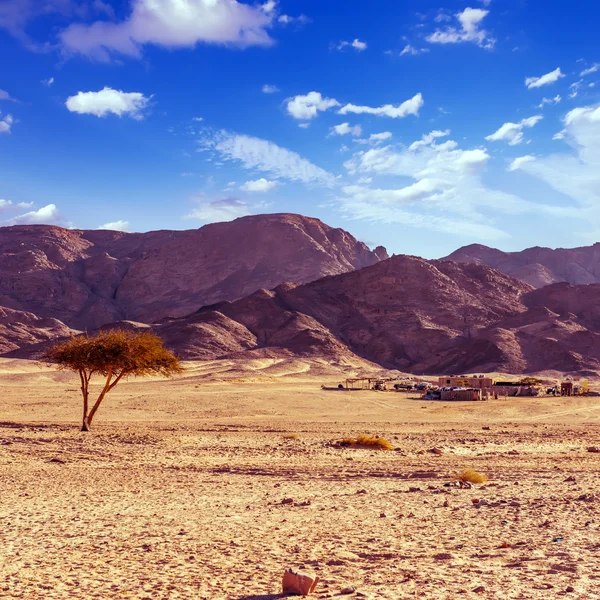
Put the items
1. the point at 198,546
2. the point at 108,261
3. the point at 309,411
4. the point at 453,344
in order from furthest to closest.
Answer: the point at 108,261
the point at 453,344
the point at 309,411
the point at 198,546

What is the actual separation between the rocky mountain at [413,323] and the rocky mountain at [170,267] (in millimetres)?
38448

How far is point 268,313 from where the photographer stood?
112312 millimetres

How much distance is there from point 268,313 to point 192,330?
15797mm

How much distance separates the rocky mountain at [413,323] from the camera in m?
98.1

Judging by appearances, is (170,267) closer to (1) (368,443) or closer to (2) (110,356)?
(2) (110,356)

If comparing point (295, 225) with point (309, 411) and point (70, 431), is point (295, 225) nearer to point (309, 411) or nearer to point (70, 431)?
point (309, 411)

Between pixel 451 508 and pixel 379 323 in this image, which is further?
pixel 379 323

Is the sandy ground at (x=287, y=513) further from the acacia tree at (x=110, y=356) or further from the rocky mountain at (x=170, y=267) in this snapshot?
the rocky mountain at (x=170, y=267)

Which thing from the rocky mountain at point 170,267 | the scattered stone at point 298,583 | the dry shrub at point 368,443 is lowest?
the dry shrub at point 368,443

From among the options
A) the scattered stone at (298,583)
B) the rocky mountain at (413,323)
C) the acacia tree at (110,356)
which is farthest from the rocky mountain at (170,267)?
the scattered stone at (298,583)

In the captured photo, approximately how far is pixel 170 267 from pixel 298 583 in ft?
556

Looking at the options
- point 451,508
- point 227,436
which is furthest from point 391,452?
point 451,508

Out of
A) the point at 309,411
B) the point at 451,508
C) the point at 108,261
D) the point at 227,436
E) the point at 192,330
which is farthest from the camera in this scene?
the point at 108,261

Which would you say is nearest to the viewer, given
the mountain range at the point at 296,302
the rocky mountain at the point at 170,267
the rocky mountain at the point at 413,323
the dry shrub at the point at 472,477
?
the dry shrub at the point at 472,477
